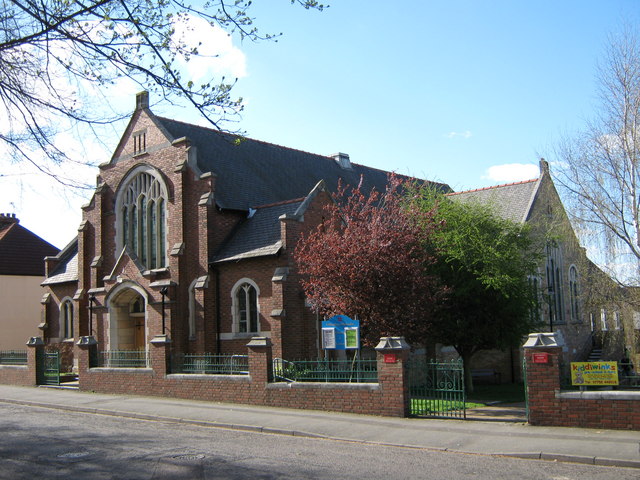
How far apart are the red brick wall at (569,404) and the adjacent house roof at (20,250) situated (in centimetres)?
3395

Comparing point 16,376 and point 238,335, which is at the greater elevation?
point 238,335

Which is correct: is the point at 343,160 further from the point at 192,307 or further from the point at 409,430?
the point at 409,430

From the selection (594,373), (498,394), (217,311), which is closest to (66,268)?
(217,311)

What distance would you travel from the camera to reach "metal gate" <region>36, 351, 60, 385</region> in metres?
24.4

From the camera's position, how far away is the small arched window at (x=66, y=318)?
30.7 metres

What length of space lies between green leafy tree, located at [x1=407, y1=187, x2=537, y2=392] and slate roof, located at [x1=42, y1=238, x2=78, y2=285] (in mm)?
18005

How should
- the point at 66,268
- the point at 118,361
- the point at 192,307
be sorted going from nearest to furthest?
the point at 118,361 → the point at 192,307 → the point at 66,268

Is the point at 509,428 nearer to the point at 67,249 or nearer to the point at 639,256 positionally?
the point at 639,256

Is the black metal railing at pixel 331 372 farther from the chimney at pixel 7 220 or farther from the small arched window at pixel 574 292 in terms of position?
the chimney at pixel 7 220

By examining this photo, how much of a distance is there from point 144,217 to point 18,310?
16.2 metres

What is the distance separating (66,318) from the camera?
31188 millimetres

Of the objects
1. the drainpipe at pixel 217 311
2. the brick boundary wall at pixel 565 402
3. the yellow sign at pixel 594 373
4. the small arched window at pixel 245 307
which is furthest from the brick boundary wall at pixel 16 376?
the yellow sign at pixel 594 373

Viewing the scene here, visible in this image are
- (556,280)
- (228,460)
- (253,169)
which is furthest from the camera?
(556,280)

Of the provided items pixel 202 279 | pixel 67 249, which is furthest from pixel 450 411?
pixel 67 249
